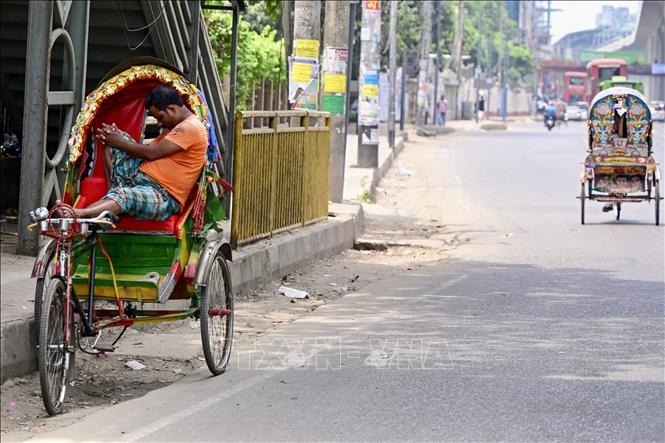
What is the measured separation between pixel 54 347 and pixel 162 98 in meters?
1.95

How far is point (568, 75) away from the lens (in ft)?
476

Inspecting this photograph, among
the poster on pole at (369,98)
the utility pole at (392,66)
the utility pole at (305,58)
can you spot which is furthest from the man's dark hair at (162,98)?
the utility pole at (392,66)

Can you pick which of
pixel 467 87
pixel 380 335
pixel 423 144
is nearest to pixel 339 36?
pixel 380 335

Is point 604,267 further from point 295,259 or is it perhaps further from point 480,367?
point 480,367

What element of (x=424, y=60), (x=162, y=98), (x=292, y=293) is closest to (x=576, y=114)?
(x=424, y=60)

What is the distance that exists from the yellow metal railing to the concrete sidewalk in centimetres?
17

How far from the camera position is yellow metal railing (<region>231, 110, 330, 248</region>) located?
12750 millimetres

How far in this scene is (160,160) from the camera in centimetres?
875

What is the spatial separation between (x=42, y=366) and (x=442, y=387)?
2412 mm

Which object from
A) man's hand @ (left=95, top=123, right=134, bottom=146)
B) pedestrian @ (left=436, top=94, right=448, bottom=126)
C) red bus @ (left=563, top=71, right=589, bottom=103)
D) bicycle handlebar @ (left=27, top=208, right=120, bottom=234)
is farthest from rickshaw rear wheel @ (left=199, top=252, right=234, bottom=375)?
red bus @ (left=563, top=71, right=589, bottom=103)

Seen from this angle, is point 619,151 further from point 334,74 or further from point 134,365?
point 134,365

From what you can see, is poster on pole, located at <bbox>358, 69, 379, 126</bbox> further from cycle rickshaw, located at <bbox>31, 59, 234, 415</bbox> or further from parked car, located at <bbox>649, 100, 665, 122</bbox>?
parked car, located at <bbox>649, 100, 665, 122</bbox>

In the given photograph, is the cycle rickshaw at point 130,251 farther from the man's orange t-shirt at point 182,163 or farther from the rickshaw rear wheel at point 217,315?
the man's orange t-shirt at point 182,163

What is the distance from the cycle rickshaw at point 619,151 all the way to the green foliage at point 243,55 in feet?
17.7
